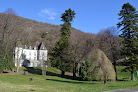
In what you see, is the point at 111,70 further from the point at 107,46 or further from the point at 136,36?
the point at 107,46

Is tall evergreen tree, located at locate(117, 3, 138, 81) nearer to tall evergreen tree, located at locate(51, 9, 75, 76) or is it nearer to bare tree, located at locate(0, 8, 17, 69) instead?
tall evergreen tree, located at locate(51, 9, 75, 76)

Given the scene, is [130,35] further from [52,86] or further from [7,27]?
[7,27]

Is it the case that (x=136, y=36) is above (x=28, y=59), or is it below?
above

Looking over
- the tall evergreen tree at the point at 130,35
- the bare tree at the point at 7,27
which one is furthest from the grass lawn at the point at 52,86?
the bare tree at the point at 7,27

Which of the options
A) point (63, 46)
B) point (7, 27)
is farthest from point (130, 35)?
point (7, 27)

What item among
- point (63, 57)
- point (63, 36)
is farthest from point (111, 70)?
point (63, 36)

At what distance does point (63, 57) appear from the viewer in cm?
4000

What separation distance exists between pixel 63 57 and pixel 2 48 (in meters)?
15.7

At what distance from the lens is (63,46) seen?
41031mm

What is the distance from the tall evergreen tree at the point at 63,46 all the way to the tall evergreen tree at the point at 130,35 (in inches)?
641

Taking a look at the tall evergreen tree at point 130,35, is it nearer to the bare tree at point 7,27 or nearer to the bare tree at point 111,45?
the bare tree at point 111,45

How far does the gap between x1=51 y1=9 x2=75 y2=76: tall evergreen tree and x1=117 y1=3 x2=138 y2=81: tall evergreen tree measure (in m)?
16.3

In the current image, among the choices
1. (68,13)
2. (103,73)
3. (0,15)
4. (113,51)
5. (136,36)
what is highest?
(68,13)

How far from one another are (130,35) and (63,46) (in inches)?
729
